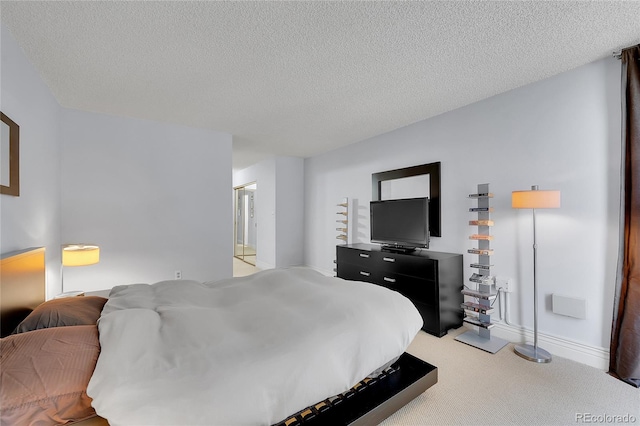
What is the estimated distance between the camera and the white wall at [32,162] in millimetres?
1798

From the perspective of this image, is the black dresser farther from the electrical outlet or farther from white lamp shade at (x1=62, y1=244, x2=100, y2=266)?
white lamp shade at (x1=62, y1=244, x2=100, y2=266)

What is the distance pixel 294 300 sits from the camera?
1.84 m

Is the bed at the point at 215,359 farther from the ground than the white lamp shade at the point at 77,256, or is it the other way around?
the white lamp shade at the point at 77,256

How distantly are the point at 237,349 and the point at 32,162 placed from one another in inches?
95.0

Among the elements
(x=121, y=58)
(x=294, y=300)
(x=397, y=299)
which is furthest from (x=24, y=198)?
(x=397, y=299)

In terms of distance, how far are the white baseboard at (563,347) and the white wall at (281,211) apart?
3.92 meters

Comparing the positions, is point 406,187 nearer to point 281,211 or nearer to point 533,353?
point 533,353

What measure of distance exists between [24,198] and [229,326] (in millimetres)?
1934

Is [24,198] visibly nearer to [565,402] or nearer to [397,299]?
[397,299]

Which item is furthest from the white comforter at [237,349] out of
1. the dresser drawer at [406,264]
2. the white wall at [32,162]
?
the dresser drawer at [406,264]

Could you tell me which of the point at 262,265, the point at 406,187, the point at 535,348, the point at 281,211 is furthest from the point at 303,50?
the point at 262,265

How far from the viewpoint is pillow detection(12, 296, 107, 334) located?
143 cm

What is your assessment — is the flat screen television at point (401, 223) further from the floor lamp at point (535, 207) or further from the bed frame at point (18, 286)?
the bed frame at point (18, 286)

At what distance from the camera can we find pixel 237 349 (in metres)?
1.23
